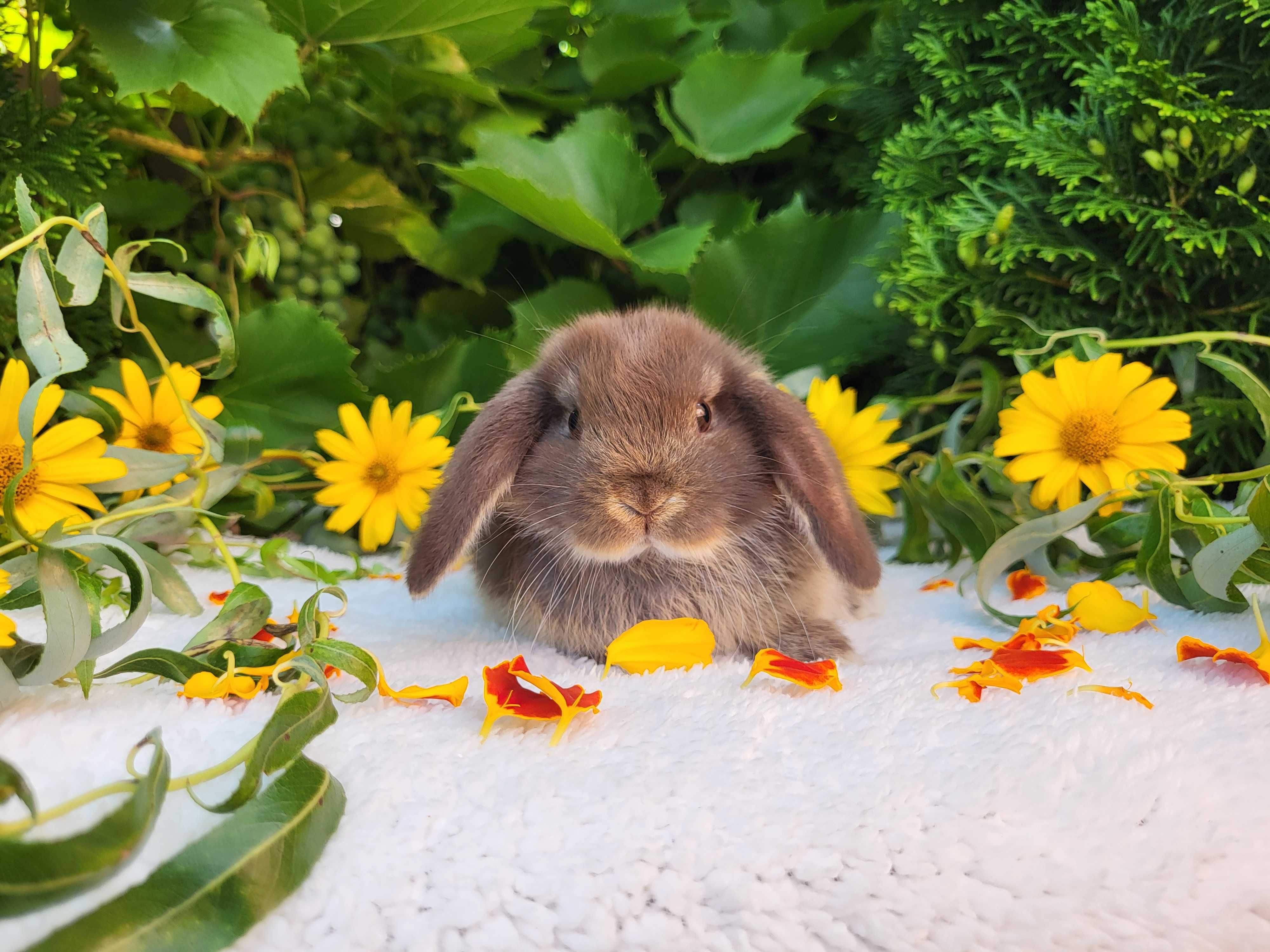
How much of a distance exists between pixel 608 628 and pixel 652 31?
136cm

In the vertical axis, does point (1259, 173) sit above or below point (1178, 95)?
below

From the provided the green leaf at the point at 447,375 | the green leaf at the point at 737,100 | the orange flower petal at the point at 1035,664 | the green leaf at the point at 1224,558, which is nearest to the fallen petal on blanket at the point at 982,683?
the orange flower petal at the point at 1035,664

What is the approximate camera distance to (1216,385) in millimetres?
1306

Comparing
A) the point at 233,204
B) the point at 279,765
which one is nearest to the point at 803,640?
the point at 279,765

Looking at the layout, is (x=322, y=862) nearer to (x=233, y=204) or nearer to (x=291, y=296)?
(x=291, y=296)

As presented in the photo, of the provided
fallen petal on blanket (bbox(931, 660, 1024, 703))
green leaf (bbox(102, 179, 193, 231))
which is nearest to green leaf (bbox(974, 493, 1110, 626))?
fallen petal on blanket (bbox(931, 660, 1024, 703))

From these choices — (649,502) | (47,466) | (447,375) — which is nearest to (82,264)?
(47,466)

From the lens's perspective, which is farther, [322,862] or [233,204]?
[233,204]

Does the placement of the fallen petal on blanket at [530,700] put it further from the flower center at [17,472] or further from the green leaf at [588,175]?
the green leaf at [588,175]

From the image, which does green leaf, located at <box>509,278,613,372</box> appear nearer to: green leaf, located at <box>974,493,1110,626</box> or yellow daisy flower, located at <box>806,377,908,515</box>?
yellow daisy flower, located at <box>806,377,908,515</box>

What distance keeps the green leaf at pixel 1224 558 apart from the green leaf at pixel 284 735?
0.86m

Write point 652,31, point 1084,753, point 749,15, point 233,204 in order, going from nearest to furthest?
point 1084,753
point 233,204
point 652,31
point 749,15

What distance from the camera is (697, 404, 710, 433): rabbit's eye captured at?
3.14 ft

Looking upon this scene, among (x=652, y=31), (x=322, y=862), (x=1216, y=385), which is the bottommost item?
(x=322, y=862)
